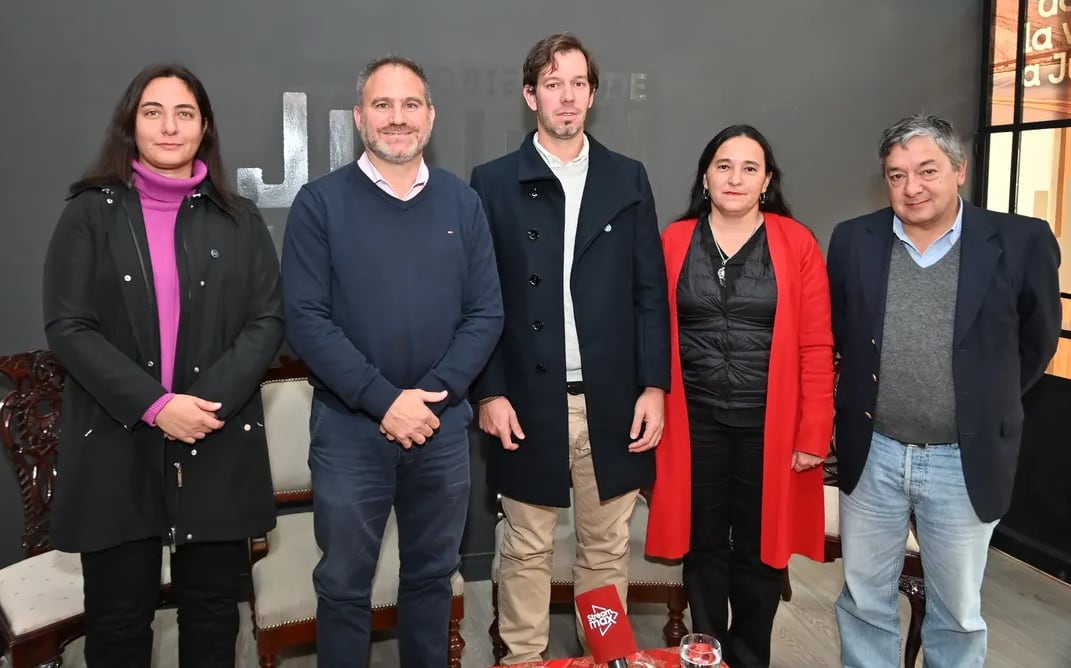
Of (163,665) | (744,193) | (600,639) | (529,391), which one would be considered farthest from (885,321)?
(163,665)

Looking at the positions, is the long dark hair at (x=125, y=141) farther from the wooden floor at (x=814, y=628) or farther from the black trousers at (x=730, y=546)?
the wooden floor at (x=814, y=628)

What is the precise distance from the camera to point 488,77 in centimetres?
295

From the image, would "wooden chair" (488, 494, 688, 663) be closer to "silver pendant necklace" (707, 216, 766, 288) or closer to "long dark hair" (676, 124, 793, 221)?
"silver pendant necklace" (707, 216, 766, 288)

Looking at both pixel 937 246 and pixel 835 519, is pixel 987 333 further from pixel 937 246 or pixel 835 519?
pixel 835 519

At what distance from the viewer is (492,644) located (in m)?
2.59

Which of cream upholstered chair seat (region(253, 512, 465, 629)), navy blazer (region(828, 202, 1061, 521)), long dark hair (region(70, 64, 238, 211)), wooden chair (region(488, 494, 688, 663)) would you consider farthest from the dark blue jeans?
navy blazer (region(828, 202, 1061, 521))

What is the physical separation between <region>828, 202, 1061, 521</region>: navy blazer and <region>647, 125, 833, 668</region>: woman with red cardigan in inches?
4.7

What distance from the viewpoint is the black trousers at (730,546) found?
2.14m

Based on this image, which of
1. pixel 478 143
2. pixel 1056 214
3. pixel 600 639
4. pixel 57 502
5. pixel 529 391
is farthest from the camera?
pixel 1056 214

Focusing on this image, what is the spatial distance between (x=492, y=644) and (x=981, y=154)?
2.86 m

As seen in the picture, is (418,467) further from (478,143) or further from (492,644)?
→ (478,143)

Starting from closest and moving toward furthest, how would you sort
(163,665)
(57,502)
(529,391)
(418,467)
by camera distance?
1. (57,502)
2. (418,467)
3. (529,391)
4. (163,665)

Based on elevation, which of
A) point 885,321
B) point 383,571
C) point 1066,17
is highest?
point 1066,17

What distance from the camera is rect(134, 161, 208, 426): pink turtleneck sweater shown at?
1777mm
